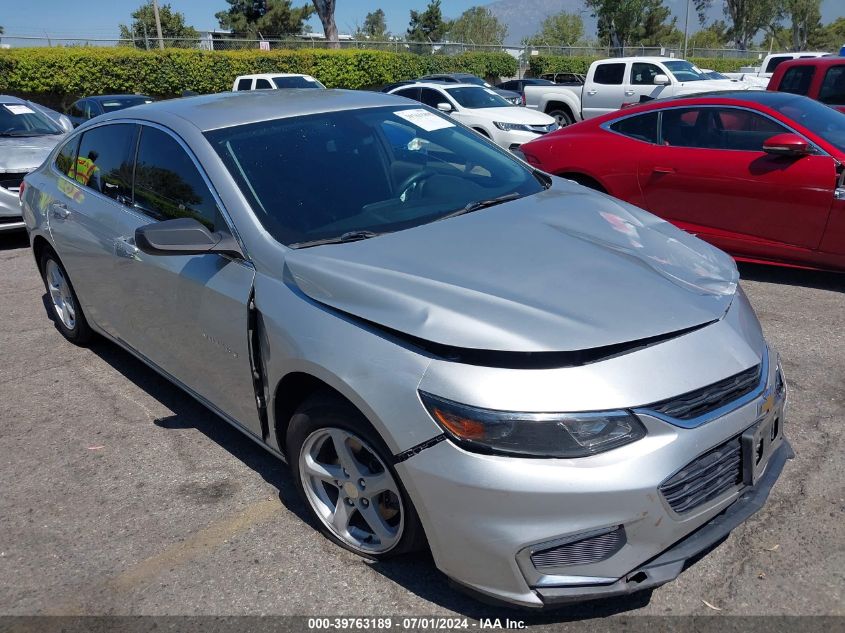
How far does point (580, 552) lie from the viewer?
2387 mm

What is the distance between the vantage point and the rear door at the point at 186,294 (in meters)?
3.23

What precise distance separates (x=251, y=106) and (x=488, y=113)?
35.8ft

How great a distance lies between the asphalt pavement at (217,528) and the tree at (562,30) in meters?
66.3

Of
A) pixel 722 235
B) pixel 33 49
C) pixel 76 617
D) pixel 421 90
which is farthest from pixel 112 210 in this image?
pixel 33 49

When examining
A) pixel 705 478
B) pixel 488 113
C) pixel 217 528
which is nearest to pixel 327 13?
pixel 488 113

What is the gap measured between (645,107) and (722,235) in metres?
1.40

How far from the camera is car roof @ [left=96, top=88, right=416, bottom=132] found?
3.72 m

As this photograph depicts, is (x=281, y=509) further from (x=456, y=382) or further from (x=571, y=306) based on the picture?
(x=571, y=306)

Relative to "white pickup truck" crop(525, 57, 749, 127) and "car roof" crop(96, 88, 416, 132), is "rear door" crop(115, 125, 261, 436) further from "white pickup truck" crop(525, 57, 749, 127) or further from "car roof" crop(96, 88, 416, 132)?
"white pickup truck" crop(525, 57, 749, 127)

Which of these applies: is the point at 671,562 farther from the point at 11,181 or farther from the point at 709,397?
the point at 11,181

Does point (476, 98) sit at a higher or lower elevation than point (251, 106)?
lower

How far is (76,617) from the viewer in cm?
281

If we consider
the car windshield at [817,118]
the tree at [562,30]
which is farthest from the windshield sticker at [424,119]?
the tree at [562,30]

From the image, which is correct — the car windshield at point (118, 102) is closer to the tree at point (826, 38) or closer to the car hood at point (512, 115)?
the car hood at point (512, 115)
